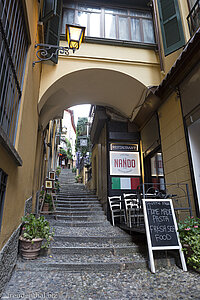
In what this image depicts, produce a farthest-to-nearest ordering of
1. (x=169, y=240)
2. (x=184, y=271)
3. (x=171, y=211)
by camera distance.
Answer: (x=171, y=211), (x=169, y=240), (x=184, y=271)

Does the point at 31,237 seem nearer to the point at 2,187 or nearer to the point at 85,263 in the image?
the point at 85,263

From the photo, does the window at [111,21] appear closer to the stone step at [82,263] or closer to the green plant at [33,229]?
the green plant at [33,229]

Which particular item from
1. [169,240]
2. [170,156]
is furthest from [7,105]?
[170,156]

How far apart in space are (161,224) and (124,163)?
11.6ft

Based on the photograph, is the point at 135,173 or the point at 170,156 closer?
the point at 170,156

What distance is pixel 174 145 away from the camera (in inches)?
178

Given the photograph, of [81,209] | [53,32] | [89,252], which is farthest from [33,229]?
[53,32]

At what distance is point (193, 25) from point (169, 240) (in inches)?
184

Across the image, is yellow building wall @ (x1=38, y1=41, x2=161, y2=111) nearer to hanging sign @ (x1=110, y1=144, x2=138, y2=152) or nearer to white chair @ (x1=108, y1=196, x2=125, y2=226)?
hanging sign @ (x1=110, y1=144, x2=138, y2=152)

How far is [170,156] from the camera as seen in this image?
468 cm

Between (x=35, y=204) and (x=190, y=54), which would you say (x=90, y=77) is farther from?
(x=35, y=204)

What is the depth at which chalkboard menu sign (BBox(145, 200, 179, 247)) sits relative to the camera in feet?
10.4

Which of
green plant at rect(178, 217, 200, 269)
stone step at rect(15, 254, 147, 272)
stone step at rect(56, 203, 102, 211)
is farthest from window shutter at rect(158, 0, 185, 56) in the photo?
stone step at rect(56, 203, 102, 211)

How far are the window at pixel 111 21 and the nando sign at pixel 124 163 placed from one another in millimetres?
3719
